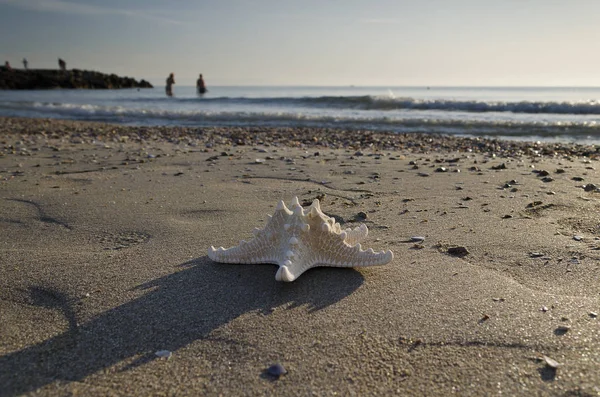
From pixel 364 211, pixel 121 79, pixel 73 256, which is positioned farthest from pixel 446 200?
pixel 121 79

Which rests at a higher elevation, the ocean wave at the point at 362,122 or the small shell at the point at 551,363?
the ocean wave at the point at 362,122

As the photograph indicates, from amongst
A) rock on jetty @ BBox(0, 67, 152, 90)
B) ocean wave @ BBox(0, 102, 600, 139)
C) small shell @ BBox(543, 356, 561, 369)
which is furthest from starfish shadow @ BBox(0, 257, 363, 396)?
rock on jetty @ BBox(0, 67, 152, 90)

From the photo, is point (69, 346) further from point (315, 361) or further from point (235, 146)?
point (235, 146)

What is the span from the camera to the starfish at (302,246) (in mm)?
2627

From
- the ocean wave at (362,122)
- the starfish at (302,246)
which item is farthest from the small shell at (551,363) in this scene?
the ocean wave at (362,122)

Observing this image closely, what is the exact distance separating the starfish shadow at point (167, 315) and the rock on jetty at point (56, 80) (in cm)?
5253

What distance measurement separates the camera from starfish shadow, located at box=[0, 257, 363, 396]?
1.94 metres

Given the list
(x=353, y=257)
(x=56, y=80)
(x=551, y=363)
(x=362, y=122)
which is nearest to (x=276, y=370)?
(x=353, y=257)

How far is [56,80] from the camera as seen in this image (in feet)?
165

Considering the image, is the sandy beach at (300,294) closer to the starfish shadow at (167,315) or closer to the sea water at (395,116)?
the starfish shadow at (167,315)

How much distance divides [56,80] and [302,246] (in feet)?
182

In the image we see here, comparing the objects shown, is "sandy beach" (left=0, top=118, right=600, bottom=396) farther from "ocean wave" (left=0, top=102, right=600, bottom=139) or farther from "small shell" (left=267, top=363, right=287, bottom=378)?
"ocean wave" (left=0, top=102, right=600, bottom=139)

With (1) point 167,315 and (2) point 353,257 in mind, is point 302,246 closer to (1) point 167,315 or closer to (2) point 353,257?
(2) point 353,257

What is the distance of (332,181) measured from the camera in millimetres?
5465
